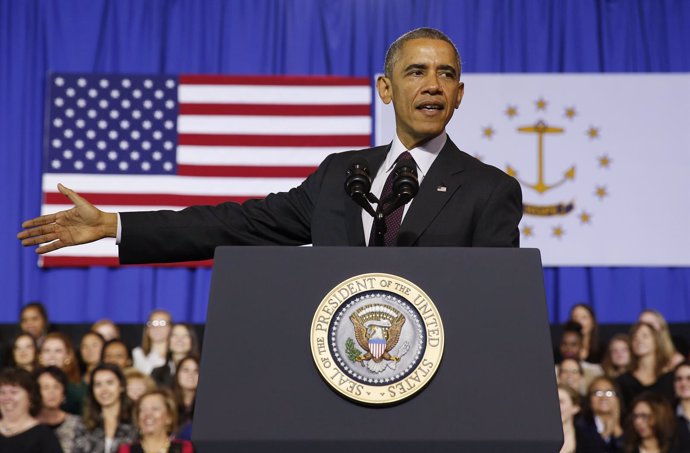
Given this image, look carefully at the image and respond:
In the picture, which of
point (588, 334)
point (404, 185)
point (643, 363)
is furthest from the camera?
point (588, 334)

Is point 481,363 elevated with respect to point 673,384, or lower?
elevated

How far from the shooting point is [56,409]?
576cm

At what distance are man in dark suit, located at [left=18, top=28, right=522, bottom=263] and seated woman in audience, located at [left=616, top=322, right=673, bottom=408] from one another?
4.44 m

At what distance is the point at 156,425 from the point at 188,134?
4307mm

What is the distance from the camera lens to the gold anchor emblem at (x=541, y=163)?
29.5 ft

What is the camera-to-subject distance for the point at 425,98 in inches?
85.5

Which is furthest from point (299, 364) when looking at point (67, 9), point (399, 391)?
point (67, 9)

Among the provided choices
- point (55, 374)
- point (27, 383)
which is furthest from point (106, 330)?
point (27, 383)

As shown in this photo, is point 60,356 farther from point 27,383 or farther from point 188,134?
point 188,134

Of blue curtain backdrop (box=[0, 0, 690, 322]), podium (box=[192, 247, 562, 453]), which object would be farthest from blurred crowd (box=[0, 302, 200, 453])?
podium (box=[192, 247, 562, 453])

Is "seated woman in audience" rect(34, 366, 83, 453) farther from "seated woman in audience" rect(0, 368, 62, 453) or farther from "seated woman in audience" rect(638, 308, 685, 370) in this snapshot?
"seated woman in audience" rect(638, 308, 685, 370)

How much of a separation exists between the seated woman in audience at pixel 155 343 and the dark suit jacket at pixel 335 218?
184 inches

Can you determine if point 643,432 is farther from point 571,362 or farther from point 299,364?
point 299,364

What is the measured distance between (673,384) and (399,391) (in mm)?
4874
